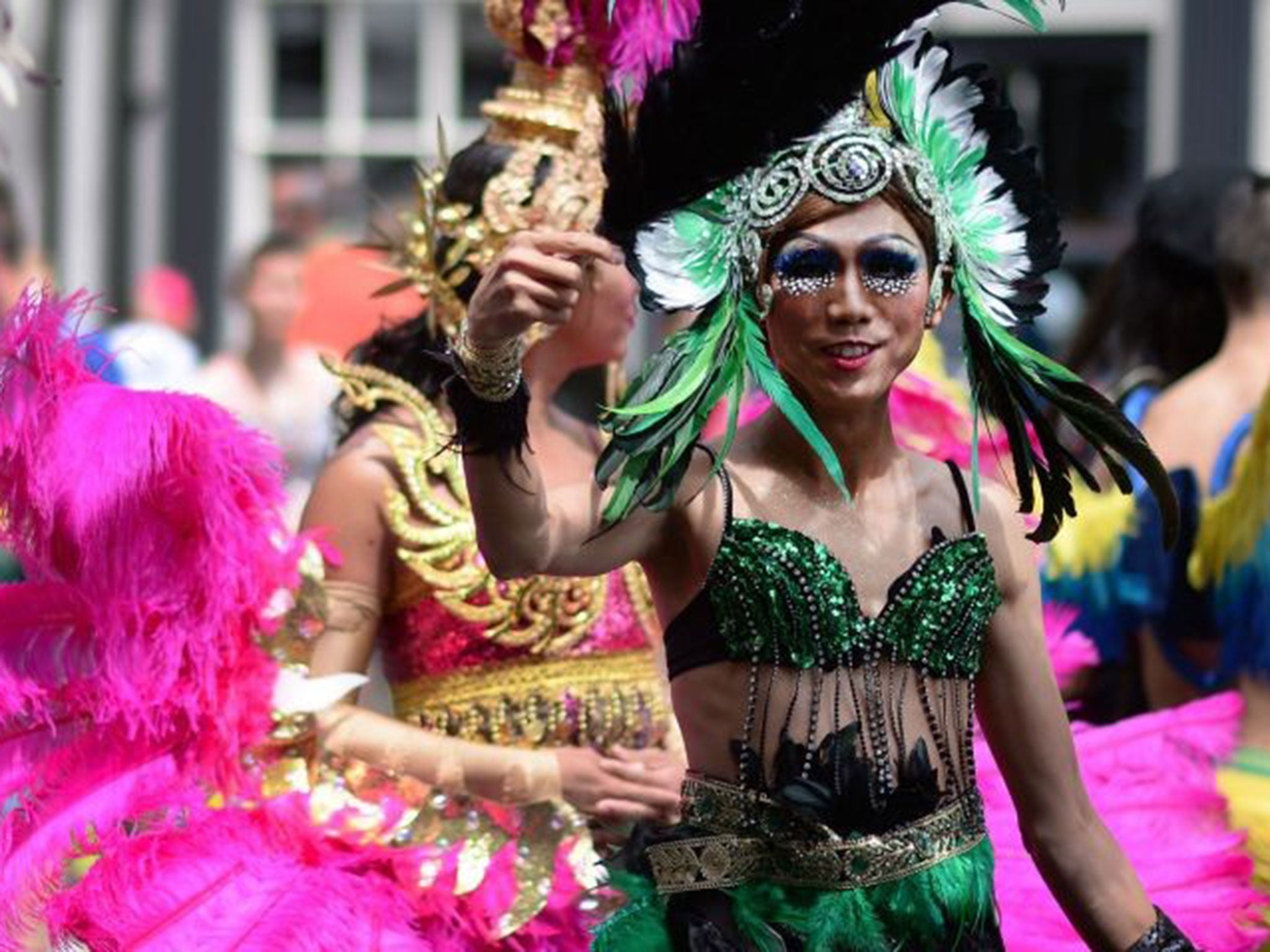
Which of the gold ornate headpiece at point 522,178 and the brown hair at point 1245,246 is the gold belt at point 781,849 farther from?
the brown hair at point 1245,246

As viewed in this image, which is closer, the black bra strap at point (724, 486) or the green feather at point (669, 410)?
the green feather at point (669, 410)

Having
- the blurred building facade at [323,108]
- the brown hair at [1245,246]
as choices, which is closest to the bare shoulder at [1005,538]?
the brown hair at [1245,246]

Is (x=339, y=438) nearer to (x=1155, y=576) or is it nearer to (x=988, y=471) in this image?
(x=988, y=471)

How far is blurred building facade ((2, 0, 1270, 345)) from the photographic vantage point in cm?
1291

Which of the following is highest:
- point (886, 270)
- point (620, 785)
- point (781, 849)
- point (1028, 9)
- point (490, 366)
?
point (1028, 9)

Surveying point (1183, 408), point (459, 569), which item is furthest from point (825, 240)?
point (1183, 408)

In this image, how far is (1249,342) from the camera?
5.58 metres

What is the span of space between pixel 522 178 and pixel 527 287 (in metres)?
1.53

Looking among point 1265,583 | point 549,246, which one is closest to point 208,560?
point 549,246

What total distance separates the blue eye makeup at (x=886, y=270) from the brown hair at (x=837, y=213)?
0.05m

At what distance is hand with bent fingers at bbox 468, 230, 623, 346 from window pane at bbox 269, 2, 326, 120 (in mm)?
11063

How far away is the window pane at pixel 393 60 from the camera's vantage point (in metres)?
13.7

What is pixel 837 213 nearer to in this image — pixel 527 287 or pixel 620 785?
pixel 527 287

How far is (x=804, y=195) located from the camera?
3.20 m
